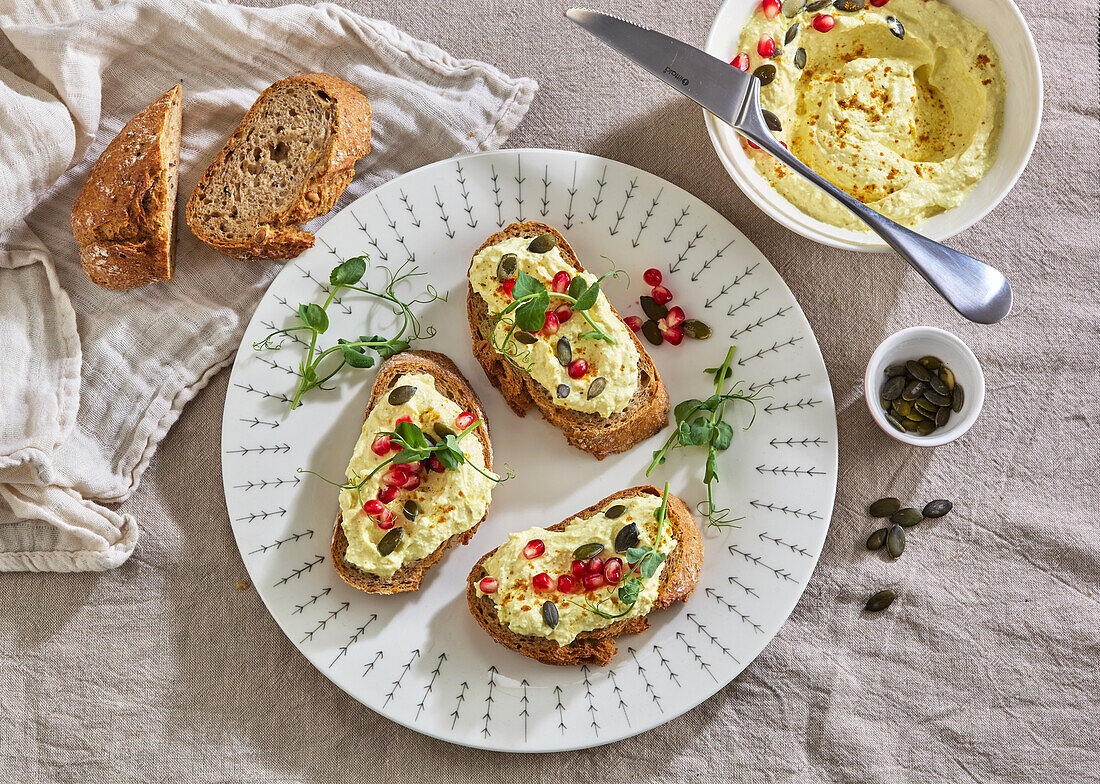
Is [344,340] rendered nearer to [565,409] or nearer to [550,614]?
[565,409]

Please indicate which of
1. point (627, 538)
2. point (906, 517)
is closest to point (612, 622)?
point (627, 538)

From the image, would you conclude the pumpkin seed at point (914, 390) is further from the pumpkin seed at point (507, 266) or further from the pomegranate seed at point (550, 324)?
the pumpkin seed at point (507, 266)

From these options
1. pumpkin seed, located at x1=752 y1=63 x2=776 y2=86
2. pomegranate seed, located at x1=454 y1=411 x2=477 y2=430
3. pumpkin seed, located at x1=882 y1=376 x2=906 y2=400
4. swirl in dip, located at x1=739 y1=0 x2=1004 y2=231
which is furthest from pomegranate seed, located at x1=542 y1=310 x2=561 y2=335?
pumpkin seed, located at x1=882 y1=376 x2=906 y2=400

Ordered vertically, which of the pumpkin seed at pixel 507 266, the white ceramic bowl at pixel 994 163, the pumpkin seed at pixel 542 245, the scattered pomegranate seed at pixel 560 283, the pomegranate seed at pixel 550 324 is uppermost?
the white ceramic bowl at pixel 994 163

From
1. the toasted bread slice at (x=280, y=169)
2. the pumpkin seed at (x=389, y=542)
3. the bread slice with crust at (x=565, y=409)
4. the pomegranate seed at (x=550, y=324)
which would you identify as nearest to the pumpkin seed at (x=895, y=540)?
the bread slice with crust at (x=565, y=409)

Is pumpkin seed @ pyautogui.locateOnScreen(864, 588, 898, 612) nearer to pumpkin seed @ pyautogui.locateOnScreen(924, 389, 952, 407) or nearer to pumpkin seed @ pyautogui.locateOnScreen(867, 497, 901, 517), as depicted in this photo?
pumpkin seed @ pyautogui.locateOnScreen(867, 497, 901, 517)

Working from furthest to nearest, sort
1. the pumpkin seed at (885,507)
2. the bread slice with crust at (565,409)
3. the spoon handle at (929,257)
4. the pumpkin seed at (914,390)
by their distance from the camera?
the pumpkin seed at (885,507) < the pumpkin seed at (914,390) < the bread slice with crust at (565,409) < the spoon handle at (929,257)

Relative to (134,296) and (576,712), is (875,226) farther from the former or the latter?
(134,296)
